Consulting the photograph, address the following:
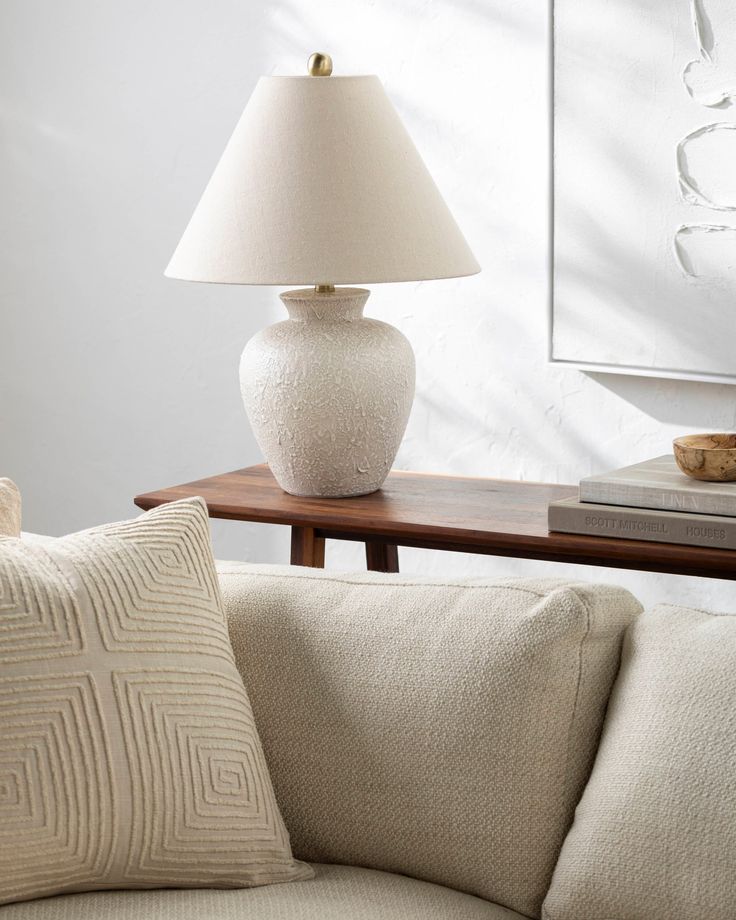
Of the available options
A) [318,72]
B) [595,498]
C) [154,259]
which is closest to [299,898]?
[595,498]

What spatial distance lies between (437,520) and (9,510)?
62cm

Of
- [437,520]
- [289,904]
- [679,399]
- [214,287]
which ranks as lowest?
[289,904]

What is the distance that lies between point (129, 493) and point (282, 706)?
179 cm

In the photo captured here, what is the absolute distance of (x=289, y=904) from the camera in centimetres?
122

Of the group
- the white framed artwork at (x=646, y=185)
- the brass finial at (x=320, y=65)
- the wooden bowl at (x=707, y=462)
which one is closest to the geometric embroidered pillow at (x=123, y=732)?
the wooden bowl at (x=707, y=462)

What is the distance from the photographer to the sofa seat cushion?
118 centimetres

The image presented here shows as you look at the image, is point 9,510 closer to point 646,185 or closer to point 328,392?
point 328,392

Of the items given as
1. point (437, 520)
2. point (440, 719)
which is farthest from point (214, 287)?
point (440, 719)

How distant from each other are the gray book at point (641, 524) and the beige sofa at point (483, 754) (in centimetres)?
31

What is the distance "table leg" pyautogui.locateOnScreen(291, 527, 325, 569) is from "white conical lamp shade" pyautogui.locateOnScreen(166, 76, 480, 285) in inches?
14.4

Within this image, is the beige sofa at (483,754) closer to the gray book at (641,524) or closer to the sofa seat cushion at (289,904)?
the sofa seat cushion at (289,904)

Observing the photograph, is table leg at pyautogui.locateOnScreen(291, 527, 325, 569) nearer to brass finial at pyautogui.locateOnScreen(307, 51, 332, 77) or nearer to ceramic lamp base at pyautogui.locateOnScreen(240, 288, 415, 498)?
ceramic lamp base at pyautogui.locateOnScreen(240, 288, 415, 498)

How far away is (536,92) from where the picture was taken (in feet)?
7.97

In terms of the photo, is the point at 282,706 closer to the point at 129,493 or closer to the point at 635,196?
the point at 635,196
